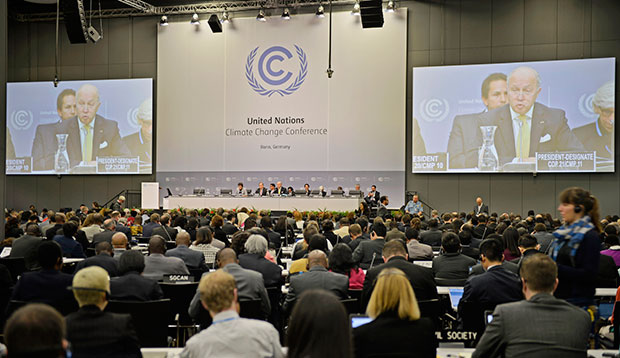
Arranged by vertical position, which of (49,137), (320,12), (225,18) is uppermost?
(225,18)

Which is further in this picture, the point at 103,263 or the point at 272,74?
the point at 272,74

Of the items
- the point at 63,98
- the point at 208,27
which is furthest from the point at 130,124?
the point at 208,27

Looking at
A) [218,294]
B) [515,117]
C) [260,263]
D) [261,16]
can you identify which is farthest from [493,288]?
[261,16]

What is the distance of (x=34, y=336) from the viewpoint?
5.87ft

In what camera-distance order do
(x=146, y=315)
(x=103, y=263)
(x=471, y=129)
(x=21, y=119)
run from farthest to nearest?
(x=21, y=119) < (x=471, y=129) < (x=103, y=263) < (x=146, y=315)

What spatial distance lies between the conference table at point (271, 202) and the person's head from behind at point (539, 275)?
13.2 m

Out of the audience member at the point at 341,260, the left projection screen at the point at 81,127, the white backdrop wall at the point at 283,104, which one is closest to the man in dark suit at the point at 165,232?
the audience member at the point at 341,260

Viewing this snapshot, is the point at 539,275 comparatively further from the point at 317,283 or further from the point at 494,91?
the point at 494,91

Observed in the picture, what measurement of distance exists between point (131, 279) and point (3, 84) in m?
5.75

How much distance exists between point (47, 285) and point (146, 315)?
0.72 m

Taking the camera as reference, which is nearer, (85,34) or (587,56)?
(85,34)

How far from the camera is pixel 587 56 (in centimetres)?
1711

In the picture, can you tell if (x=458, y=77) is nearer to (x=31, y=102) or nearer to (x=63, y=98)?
(x=63, y=98)

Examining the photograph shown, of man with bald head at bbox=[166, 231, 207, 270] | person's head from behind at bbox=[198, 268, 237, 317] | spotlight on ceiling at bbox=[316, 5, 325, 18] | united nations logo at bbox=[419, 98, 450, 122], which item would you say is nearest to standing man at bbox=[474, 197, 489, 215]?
united nations logo at bbox=[419, 98, 450, 122]
